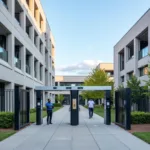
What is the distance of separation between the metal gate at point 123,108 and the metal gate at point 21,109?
6065 mm

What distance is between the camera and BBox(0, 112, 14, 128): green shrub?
1894 centimetres

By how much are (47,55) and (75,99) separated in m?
42.1

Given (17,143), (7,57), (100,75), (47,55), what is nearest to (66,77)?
(47,55)

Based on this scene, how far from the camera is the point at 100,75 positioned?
181 ft

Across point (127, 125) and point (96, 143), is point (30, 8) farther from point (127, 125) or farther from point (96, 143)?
point (96, 143)

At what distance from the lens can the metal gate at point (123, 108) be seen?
18547 mm

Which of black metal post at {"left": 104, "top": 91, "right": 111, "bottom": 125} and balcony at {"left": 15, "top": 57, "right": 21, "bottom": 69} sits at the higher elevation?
balcony at {"left": 15, "top": 57, "right": 21, "bottom": 69}

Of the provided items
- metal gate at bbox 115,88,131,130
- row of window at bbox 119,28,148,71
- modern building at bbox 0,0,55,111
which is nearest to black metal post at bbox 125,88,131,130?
metal gate at bbox 115,88,131,130

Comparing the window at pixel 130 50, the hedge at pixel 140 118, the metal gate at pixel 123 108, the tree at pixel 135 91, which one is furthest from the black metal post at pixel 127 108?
the window at pixel 130 50

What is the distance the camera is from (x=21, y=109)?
19.8 metres

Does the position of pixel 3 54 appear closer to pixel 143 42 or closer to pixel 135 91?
pixel 135 91

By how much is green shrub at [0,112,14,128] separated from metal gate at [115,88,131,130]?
6.65 meters

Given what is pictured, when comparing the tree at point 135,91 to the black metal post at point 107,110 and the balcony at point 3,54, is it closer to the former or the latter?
the black metal post at point 107,110

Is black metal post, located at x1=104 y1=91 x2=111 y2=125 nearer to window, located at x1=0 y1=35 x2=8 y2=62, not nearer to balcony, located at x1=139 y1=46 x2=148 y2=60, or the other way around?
window, located at x1=0 y1=35 x2=8 y2=62
